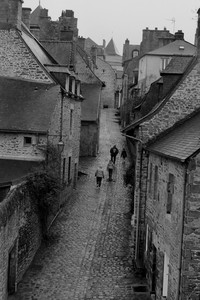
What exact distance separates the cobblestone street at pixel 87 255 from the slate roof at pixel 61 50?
1099 centimetres

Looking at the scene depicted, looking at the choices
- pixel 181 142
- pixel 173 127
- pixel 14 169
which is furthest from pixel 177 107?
pixel 14 169

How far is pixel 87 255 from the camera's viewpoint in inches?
672

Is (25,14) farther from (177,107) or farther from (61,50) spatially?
(177,107)

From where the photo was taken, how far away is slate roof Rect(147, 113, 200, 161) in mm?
10891

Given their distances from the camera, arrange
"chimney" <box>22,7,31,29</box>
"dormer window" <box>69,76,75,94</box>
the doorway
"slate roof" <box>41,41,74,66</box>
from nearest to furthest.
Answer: the doorway < "dormer window" <box>69,76,75,94</box> < "chimney" <box>22,7,31,29</box> < "slate roof" <box>41,41,74,66</box>

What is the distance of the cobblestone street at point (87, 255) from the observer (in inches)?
560

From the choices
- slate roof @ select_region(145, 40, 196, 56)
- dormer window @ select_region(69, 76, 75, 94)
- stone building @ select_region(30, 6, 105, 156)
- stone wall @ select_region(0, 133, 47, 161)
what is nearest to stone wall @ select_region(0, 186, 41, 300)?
stone wall @ select_region(0, 133, 47, 161)

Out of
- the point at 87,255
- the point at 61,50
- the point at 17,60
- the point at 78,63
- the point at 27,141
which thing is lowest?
the point at 87,255

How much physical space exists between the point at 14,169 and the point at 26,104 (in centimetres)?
354

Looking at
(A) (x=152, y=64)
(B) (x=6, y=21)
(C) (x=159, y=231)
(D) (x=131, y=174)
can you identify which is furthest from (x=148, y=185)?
(A) (x=152, y=64)

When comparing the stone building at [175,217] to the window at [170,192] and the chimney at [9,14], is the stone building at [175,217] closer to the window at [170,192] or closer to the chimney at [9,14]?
the window at [170,192]

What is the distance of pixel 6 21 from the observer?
23.3 meters

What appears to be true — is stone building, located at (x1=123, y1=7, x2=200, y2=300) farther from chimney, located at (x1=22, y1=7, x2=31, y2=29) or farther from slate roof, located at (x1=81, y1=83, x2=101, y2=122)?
slate roof, located at (x1=81, y1=83, x2=101, y2=122)

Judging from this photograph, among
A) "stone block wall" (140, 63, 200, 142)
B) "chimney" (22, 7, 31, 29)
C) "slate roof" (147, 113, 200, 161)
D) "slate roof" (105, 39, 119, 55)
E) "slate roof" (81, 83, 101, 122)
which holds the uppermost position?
"slate roof" (105, 39, 119, 55)
